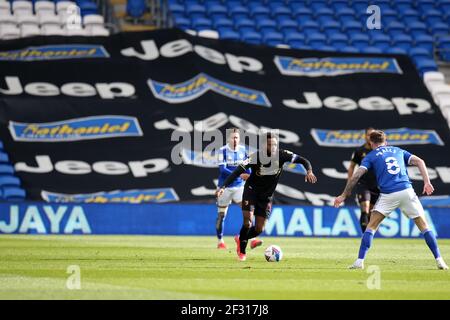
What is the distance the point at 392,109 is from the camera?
3053cm

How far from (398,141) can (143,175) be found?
26.4 ft

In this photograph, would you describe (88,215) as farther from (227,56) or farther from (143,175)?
(227,56)

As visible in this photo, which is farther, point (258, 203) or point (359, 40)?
point (359, 40)

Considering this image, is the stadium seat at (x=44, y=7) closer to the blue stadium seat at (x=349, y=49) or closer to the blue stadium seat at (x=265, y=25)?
the blue stadium seat at (x=265, y=25)

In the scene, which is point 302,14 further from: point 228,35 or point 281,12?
point 228,35

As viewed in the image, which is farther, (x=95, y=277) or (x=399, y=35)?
(x=399, y=35)

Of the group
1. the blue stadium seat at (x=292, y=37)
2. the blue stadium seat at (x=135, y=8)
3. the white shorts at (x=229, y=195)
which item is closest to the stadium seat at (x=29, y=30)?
the blue stadium seat at (x=135, y=8)

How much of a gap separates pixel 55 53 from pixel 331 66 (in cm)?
876

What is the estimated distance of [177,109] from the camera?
95.6 ft

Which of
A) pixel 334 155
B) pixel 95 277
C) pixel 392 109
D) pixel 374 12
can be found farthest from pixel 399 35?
pixel 95 277

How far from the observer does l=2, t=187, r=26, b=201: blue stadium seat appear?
86.1ft

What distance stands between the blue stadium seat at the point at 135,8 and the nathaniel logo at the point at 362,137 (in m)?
8.39

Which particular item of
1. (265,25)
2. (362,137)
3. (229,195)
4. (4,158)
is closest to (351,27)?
(265,25)

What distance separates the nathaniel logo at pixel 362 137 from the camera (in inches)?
1163
